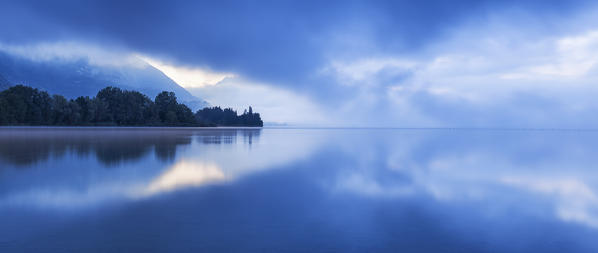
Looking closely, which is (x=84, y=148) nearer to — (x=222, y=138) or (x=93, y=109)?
(x=222, y=138)

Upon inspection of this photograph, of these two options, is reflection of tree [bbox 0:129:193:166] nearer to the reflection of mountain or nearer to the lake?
the reflection of mountain

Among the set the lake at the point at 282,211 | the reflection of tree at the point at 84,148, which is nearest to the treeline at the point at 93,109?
the reflection of tree at the point at 84,148

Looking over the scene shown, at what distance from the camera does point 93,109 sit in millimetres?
95125

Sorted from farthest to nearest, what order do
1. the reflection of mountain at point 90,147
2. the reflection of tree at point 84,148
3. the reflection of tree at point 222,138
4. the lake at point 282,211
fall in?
1. the reflection of tree at point 222,138
2. the reflection of mountain at point 90,147
3. the reflection of tree at point 84,148
4. the lake at point 282,211

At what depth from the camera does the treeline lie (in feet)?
266

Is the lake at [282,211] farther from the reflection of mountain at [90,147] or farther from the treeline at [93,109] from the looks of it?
the treeline at [93,109]

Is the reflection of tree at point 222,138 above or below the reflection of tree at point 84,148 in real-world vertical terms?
below

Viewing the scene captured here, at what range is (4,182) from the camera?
1084 cm

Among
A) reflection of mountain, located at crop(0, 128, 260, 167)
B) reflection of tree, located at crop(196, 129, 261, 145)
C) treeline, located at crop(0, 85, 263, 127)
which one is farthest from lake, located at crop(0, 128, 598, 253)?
treeline, located at crop(0, 85, 263, 127)

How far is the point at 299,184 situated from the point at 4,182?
1027 cm

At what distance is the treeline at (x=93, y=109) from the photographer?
266 ft

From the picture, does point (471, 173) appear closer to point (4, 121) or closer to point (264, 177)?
point (264, 177)

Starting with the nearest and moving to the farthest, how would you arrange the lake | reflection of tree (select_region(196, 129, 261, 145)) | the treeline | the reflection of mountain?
the lake → the reflection of mountain → reflection of tree (select_region(196, 129, 261, 145)) → the treeline

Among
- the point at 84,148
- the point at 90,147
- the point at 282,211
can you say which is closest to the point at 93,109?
the point at 90,147
